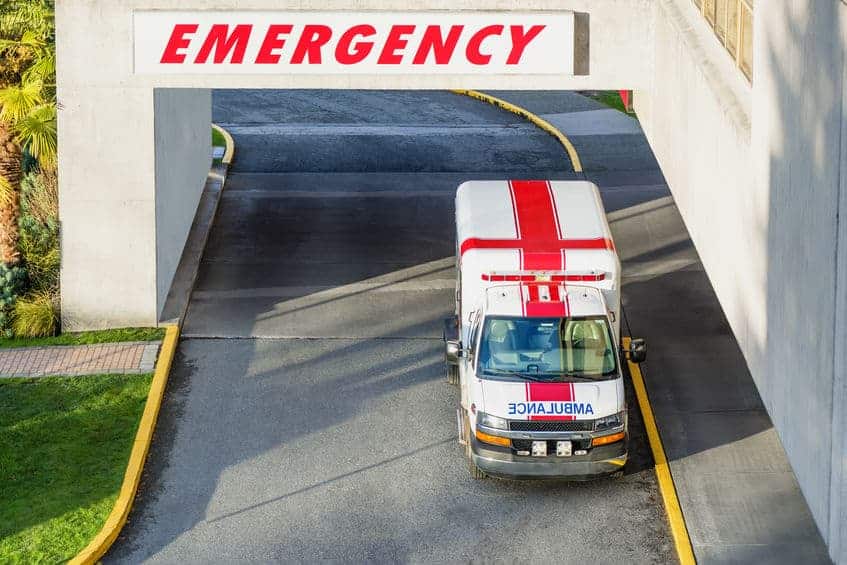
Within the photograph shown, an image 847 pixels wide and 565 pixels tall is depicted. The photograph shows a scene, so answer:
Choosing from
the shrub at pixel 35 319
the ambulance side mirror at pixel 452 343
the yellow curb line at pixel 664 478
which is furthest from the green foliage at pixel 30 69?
the yellow curb line at pixel 664 478

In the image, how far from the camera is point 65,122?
19734 mm

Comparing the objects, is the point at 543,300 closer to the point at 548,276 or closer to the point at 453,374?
the point at 548,276

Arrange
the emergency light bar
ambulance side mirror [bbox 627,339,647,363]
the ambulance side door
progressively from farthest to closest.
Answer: the emergency light bar → ambulance side mirror [bbox 627,339,647,363] → the ambulance side door

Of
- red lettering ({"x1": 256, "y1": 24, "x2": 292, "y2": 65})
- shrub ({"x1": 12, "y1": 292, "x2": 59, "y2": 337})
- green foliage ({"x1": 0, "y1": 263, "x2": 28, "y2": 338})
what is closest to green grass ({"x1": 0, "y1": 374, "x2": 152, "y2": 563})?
shrub ({"x1": 12, "y1": 292, "x2": 59, "y2": 337})

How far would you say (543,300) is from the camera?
55.4 ft

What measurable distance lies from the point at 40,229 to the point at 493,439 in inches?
360

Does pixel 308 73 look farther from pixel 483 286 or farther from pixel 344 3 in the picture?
pixel 483 286

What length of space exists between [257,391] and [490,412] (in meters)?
4.24

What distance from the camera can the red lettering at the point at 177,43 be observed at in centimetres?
1912

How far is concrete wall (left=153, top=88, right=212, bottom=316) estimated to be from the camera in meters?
20.6

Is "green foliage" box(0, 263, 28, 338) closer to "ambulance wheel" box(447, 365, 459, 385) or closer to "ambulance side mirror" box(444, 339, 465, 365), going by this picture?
"ambulance wheel" box(447, 365, 459, 385)

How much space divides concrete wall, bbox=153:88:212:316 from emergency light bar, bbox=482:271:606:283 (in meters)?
5.78

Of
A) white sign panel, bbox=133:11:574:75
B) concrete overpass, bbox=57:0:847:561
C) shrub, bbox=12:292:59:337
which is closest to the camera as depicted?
concrete overpass, bbox=57:0:847:561

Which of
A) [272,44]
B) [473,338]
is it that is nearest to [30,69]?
[272,44]
